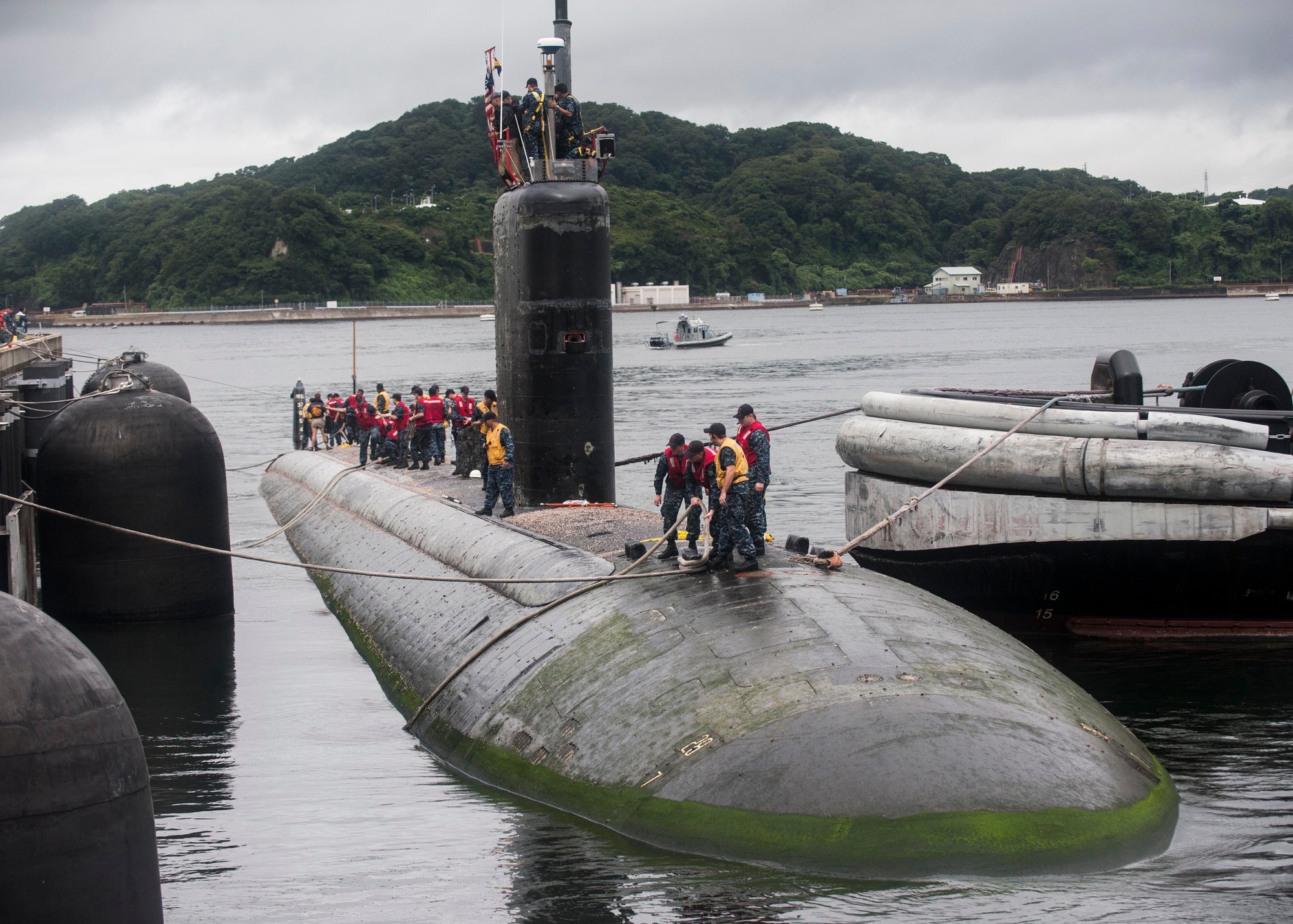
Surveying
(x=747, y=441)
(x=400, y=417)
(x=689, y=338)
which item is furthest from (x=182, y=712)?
(x=689, y=338)

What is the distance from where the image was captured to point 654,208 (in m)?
176

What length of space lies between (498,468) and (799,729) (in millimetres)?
9365

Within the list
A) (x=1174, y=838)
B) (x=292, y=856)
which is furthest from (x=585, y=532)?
(x=1174, y=838)

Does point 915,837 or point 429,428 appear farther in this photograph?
point 429,428

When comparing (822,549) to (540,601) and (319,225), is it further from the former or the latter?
(319,225)

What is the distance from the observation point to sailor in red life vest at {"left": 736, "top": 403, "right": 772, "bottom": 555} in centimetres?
1213

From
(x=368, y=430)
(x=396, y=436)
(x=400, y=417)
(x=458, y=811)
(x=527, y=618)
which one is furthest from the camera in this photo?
(x=368, y=430)

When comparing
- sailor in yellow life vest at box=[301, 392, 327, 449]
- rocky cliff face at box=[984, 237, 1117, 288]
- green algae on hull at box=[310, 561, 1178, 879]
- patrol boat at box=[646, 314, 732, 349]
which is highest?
rocky cliff face at box=[984, 237, 1117, 288]

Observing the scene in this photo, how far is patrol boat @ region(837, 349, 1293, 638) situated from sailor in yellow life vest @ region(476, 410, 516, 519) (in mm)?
5674

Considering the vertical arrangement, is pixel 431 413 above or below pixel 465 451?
above

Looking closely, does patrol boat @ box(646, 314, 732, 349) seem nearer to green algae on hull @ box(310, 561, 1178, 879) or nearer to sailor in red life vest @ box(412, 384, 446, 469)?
sailor in red life vest @ box(412, 384, 446, 469)

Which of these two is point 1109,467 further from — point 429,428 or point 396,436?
point 396,436

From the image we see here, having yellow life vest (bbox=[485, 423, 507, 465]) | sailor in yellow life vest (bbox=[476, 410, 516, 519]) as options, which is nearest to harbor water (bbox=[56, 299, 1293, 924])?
sailor in yellow life vest (bbox=[476, 410, 516, 519])

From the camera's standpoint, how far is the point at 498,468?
17359 mm
